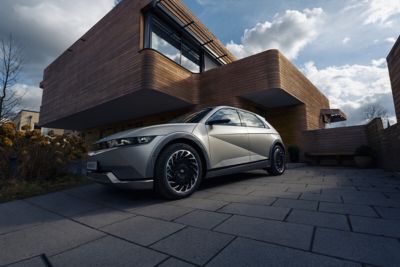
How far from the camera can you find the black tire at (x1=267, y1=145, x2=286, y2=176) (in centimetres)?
466

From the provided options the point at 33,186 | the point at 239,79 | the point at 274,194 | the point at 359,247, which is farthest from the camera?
the point at 239,79

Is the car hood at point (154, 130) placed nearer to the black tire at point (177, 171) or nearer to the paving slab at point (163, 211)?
the black tire at point (177, 171)

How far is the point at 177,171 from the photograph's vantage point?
108 inches

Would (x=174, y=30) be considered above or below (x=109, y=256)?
above

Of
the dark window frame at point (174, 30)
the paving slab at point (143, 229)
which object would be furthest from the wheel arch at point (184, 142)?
the dark window frame at point (174, 30)

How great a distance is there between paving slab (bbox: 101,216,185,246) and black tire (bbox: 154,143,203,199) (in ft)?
1.97

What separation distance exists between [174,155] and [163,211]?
768 mm

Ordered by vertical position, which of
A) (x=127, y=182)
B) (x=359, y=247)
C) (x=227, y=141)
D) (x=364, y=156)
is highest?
(x=227, y=141)

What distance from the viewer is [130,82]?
27.8ft

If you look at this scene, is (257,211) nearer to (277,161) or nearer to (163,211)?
(163,211)

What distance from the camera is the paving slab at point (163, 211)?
82.0 inches

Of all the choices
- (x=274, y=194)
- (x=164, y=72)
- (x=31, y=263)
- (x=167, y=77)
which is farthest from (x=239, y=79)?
(x=31, y=263)

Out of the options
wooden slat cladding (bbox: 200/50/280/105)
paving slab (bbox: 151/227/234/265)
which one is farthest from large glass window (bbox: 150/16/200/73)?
paving slab (bbox: 151/227/234/265)

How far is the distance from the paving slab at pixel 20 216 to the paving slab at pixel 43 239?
6.8 inches
